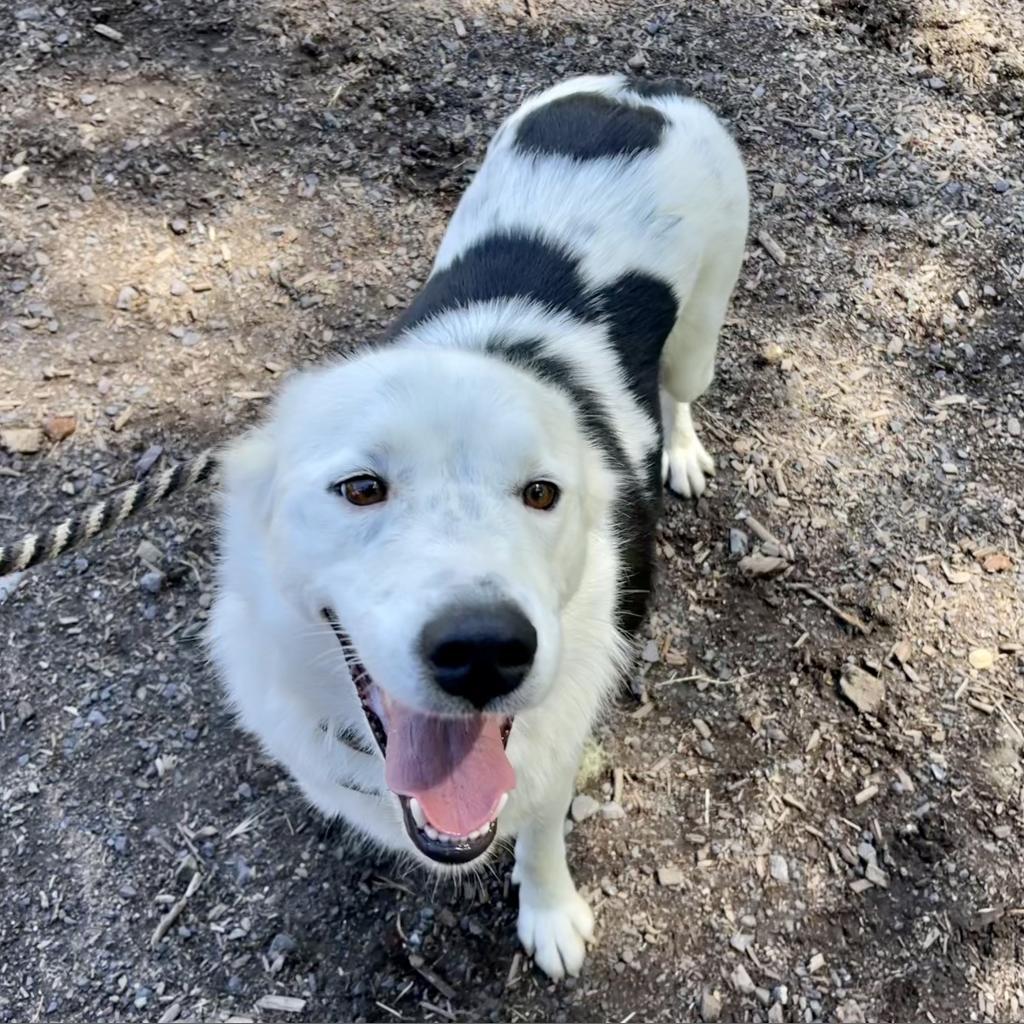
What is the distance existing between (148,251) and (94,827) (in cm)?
279

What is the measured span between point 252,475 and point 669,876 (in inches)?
83.2

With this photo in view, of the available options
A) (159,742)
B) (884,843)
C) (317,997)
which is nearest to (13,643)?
(159,742)

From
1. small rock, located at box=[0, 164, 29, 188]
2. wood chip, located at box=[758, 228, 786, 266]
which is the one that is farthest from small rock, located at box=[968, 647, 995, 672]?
small rock, located at box=[0, 164, 29, 188]

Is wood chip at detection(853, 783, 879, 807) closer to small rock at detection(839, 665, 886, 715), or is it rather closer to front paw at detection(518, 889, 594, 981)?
small rock at detection(839, 665, 886, 715)

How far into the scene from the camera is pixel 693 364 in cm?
396

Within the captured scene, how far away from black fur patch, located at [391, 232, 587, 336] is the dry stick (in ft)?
5.54

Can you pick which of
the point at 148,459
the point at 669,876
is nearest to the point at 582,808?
the point at 669,876

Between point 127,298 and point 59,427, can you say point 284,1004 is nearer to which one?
point 59,427

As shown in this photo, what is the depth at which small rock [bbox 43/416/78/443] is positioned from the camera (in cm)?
413

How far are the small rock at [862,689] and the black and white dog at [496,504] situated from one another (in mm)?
1184

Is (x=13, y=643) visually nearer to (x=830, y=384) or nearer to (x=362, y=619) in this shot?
(x=362, y=619)

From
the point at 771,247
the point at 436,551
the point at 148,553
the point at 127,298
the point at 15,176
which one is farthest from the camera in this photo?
the point at 771,247

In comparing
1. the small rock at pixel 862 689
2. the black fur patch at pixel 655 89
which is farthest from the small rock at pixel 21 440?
the small rock at pixel 862 689

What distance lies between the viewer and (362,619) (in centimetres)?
204
